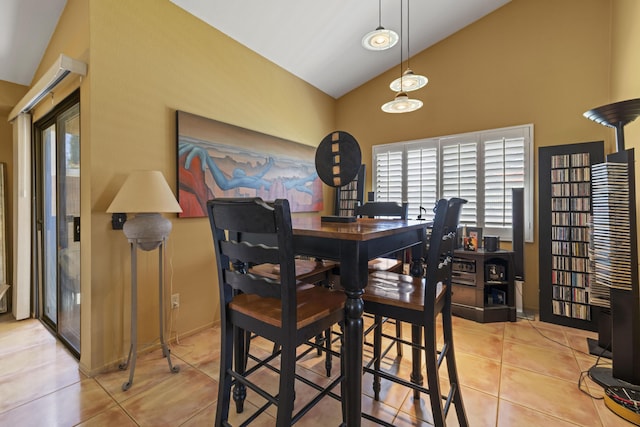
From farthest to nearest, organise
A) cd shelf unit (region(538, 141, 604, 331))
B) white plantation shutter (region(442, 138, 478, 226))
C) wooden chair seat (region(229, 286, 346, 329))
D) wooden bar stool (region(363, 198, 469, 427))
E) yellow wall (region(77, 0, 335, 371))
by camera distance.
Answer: white plantation shutter (region(442, 138, 478, 226)), cd shelf unit (region(538, 141, 604, 331)), yellow wall (region(77, 0, 335, 371)), wooden bar stool (region(363, 198, 469, 427)), wooden chair seat (region(229, 286, 346, 329))

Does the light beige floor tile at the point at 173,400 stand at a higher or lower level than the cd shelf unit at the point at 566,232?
lower

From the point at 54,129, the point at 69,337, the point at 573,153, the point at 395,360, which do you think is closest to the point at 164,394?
the point at 69,337

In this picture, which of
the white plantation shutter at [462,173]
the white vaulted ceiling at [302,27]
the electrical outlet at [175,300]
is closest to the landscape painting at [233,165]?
the electrical outlet at [175,300]

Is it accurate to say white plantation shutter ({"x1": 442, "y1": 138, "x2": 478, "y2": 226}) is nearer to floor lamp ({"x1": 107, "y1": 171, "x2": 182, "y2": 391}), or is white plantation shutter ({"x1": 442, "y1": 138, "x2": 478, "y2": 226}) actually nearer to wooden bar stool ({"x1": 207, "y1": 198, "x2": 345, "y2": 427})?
wooden bar stool ({"x1": 207, "y1": 198, "x2": 345, "y2": 427})

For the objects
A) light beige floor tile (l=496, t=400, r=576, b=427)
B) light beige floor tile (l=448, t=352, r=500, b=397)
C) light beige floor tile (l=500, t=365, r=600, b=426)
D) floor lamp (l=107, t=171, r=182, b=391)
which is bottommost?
light beige floor tile (l=496, t=400, r=576, b=427)

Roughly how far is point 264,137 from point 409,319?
8.54 feet

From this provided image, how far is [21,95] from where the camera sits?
297 centimetres

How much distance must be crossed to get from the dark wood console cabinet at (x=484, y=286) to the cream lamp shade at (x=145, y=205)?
2.86m

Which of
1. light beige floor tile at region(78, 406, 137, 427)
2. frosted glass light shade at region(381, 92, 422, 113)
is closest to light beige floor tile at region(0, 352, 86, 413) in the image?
light beige floor tile at region(78, 406, 137, 427)

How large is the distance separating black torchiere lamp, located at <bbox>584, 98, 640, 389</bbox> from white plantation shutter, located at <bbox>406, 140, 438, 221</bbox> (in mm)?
1849

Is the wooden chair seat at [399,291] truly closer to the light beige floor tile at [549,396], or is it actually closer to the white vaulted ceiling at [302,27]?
the light beige floor tile at [549,396]

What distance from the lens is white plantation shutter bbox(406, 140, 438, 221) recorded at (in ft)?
12.3

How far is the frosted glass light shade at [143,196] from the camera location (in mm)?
1877

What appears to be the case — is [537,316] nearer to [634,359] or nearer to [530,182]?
[634,359]
